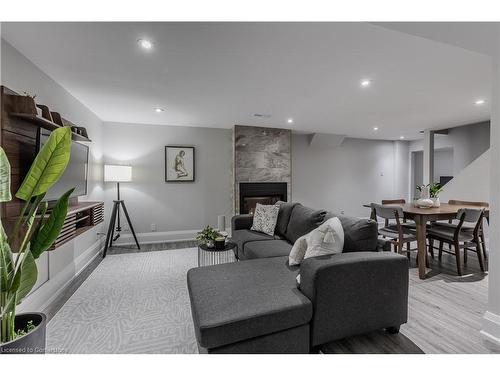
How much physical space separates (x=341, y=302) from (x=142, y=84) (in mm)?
2884

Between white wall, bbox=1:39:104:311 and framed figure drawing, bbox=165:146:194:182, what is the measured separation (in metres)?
1.19

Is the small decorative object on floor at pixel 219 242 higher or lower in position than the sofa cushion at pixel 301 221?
lower

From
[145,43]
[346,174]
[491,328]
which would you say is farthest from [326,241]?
[346,174]

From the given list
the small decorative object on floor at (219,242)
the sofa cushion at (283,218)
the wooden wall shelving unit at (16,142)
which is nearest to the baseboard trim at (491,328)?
the sofa cushion at (283,218)

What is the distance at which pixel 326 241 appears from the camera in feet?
5.99

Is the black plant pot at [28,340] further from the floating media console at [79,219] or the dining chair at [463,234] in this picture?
the dining chair at [463,234]

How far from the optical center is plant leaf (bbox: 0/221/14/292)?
4.20ft

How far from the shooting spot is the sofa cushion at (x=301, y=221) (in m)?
2.66

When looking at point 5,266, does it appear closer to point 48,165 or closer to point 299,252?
point 48,165

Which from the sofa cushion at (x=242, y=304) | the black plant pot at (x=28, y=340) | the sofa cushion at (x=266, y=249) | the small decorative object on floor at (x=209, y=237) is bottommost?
the black plant pot at (x=28, y=340)

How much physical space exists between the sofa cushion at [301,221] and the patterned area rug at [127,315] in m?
1.36

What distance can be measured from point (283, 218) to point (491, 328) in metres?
2.09

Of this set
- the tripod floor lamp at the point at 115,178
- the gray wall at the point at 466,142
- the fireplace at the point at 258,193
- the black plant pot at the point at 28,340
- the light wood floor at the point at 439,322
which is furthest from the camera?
the fireplace at the point at 258,193
